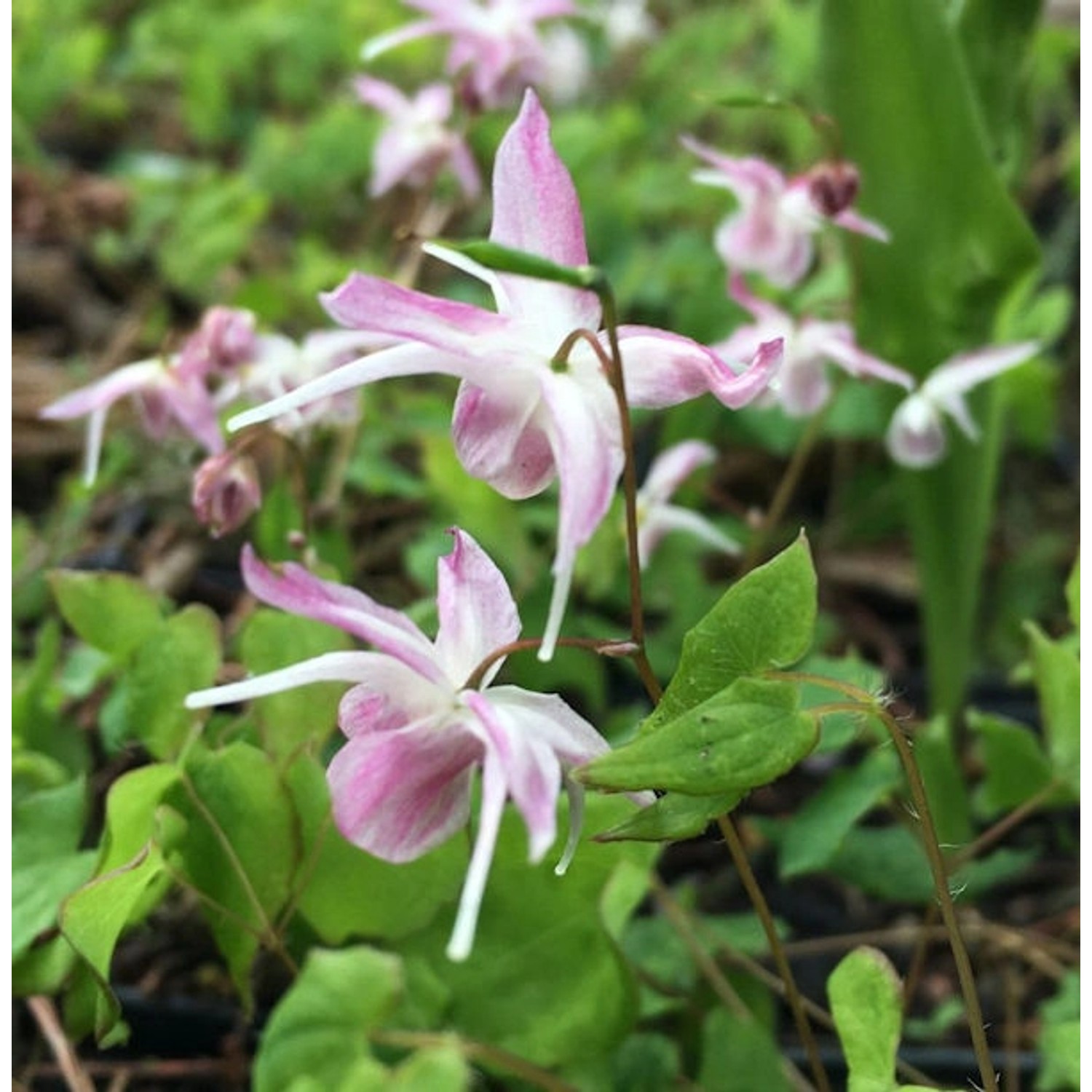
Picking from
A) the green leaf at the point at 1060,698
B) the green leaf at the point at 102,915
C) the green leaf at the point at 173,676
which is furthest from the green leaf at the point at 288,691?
the green leaf at the point at 1060,698

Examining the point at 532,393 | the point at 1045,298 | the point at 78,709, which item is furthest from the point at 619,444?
the point at 1045,298

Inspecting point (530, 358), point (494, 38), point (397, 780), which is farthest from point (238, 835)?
point (494, 38)

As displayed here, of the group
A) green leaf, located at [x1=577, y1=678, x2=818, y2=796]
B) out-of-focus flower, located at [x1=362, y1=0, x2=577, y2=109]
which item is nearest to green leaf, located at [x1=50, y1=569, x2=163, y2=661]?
green leaf, located at [x1=577, y1=678, x2=818, y2=796]

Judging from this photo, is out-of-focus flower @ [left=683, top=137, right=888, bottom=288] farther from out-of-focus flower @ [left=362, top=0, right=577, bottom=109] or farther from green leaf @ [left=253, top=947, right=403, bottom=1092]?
green leaf @ [left=253, top=947, right=403, bottom=1092]

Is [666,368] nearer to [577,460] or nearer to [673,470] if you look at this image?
[577,460]

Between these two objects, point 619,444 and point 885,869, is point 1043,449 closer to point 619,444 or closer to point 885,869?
point 885,869

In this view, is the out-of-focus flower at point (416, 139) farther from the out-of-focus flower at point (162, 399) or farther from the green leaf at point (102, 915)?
the green leaf at point (102, 915)
